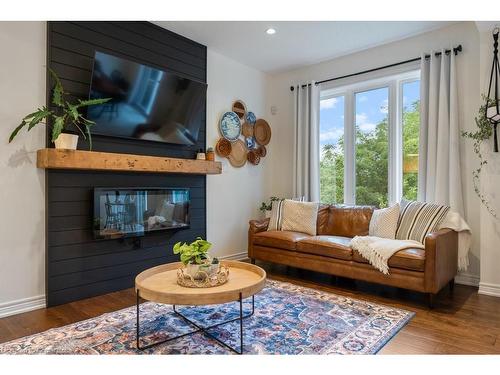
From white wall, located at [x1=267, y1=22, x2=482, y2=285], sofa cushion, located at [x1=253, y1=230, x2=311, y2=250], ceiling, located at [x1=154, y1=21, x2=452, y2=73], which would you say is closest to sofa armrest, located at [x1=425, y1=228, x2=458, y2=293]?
white wall, located at [x1=267, y1=22, x2=482, y2=285]

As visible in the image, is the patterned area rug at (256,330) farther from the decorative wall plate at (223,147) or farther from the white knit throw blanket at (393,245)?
the decorative wall plate at (223,147)

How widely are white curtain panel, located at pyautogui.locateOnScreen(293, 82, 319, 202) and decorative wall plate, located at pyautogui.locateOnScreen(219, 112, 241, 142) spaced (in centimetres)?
85

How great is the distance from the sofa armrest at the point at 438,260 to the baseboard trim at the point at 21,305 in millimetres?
3215

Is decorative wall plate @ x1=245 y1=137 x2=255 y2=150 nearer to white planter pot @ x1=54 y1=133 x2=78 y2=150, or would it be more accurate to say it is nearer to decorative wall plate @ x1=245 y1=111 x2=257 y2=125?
decorative wall plate @ x1=245 y1=111 x2=257 y2=125

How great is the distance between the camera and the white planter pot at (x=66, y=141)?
9.10 ft

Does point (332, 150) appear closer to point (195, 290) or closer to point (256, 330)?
point (256, 330)

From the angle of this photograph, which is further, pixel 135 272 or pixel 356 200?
pixel 356 200

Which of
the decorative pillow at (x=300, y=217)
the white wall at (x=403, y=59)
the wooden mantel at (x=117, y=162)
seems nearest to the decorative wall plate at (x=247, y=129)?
the white wall at (x=403, y=59)

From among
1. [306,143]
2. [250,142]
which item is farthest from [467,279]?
[250,142]

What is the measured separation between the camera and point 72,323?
2.51 meters
